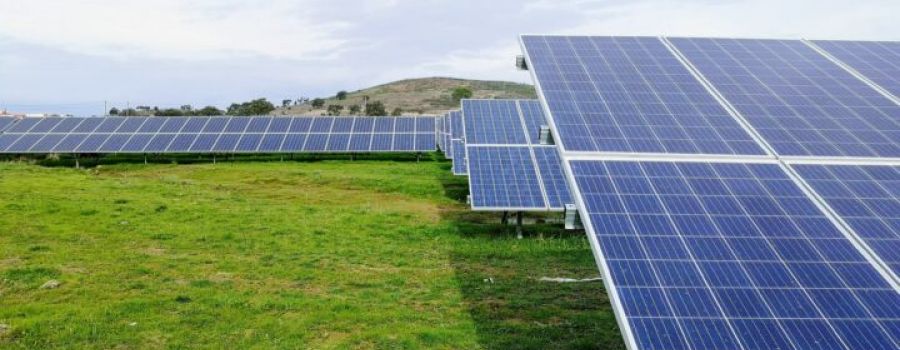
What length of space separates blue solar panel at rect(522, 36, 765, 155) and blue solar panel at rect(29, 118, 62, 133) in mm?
39677

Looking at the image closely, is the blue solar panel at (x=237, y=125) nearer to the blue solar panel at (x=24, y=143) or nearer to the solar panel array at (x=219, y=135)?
the solar panel array at (x=219, y=135)

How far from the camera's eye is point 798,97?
13.0 meters

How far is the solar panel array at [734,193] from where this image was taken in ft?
23.6

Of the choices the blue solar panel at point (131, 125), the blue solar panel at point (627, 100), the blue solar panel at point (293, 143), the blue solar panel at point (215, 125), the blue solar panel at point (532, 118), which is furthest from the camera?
the blue solar panel at point (215, 125)

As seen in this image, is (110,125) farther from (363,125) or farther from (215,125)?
(363,125)

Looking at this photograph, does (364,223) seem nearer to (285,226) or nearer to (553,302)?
(285,226)

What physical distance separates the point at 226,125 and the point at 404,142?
12931 mm

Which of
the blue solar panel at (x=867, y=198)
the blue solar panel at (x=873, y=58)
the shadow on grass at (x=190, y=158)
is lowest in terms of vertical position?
the shadow on grass at (x=190, y=158)

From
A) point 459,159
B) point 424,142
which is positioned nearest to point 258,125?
point 424,142

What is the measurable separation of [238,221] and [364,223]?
409cm

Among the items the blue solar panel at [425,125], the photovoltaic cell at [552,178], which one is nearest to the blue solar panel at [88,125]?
the blue solar panel at [425,125]

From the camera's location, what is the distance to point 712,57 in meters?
15.4

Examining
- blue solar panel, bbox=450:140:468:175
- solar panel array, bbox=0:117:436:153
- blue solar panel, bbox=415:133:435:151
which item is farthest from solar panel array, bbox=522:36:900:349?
solar panel array, bbox=0:117:436:153

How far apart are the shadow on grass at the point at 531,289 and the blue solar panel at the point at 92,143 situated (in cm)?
2835
